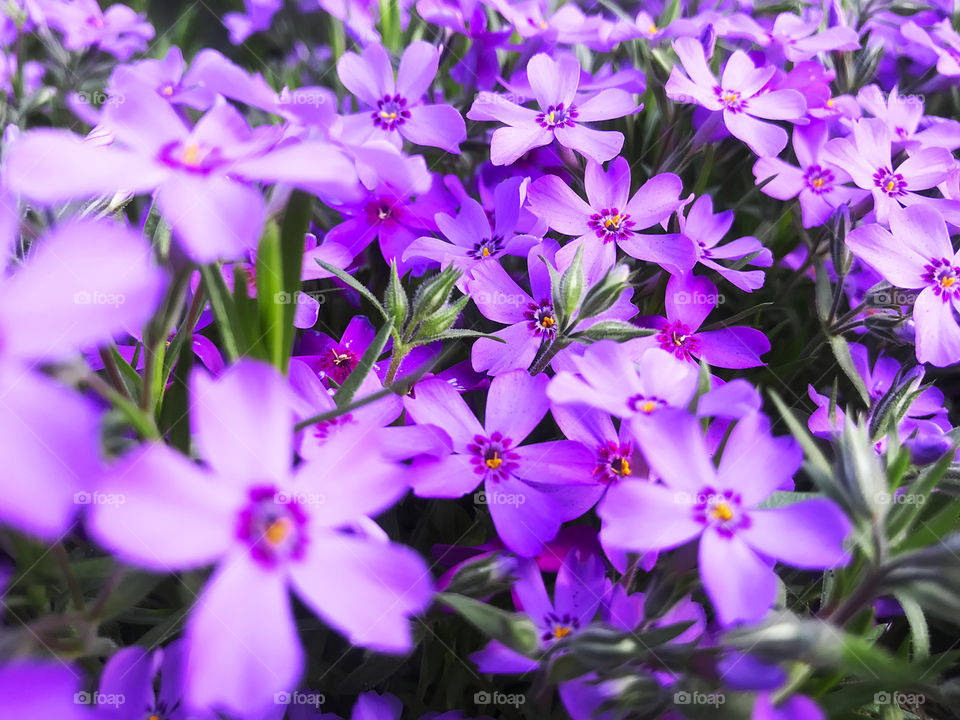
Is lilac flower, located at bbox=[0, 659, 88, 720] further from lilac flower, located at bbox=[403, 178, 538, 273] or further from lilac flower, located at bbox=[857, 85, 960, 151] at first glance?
lilac flower, located at bbox=[857, 85, 960, 151]

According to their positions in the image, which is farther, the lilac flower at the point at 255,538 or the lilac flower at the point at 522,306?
the lilac flower at the point at 522,306

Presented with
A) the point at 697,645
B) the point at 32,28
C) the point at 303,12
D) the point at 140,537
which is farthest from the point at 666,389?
the point at 303,12

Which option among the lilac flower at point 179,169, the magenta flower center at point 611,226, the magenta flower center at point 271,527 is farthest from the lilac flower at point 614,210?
the magenta flower center at point 271,527

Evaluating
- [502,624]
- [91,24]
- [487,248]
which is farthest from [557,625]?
[91,24]

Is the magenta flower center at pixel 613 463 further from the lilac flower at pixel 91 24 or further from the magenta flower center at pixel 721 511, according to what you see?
the lilac flower at pixel 91 24

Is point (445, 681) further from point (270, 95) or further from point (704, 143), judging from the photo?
point (704, 143)

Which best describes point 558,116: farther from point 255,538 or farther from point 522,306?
point 255,538

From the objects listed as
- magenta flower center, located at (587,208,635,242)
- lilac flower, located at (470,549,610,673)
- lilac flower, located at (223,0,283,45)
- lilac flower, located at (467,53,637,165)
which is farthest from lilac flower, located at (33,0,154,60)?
lilac flower, located at (470,549,610,673)
